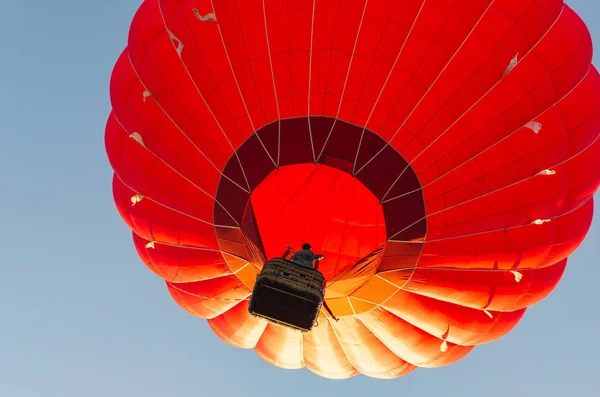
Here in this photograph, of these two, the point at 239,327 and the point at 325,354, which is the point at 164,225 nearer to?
the point at 239,327

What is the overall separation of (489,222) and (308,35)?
2.84 meters

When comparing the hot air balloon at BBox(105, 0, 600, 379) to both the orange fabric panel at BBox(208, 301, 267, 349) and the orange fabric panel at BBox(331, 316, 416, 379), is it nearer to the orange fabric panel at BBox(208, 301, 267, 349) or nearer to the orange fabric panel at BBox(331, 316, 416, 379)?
the orange fabric panel at BBox(331, 316, 416, 379)

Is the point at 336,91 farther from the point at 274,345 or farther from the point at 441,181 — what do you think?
the point at 274,345

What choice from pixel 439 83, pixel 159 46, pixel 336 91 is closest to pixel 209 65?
pixel 159 46

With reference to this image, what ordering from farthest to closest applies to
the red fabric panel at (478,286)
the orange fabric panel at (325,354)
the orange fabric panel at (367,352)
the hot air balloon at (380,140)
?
the orange fabric panel at (325,354), the orange fabric panel at (367,352), the red fabric panel at (478,286), the hot air balloon at (380,140)

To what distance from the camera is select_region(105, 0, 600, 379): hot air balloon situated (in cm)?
856

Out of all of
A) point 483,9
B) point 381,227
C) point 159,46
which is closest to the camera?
point 483,9

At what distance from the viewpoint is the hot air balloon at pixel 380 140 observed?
28.1 ft

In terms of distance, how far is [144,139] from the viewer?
9234mm

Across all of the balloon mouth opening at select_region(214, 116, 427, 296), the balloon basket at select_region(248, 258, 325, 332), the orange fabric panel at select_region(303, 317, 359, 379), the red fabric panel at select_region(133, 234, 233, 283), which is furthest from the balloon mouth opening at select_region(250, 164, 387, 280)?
the balloon basket at select_region(248, 258, 325, 332)

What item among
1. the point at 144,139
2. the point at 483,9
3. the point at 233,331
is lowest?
the point at 233,331

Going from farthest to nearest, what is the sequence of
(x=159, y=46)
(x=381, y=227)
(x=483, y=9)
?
(x=381, y=227) → (x=159, y=46) → (x=483, y=9)

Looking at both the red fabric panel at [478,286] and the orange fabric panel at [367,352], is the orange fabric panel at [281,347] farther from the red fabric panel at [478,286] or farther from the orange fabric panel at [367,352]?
the red fabric panel at [478,286]

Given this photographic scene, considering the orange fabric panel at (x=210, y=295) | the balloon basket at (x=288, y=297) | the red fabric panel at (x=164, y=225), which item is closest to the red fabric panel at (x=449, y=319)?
the balloon basket at (x=288, y=297)
